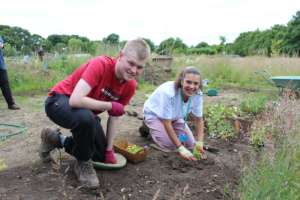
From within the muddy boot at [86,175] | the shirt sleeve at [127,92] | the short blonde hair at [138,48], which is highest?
the short blonde hair at [138,48]

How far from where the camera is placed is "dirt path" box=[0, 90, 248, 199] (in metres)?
1.73

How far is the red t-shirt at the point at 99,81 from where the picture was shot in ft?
5.92

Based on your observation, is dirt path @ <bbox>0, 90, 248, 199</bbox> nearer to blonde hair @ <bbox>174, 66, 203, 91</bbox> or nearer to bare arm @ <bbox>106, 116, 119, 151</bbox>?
bare arm @ <bbox>106, 116, 119, 151</bbox>

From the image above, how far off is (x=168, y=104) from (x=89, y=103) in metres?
1.18

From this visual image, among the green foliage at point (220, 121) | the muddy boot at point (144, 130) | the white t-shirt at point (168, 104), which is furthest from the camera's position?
the green foliage at point (220, 121)

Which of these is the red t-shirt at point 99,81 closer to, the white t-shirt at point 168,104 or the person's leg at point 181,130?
the white t-shirt at point 168,104

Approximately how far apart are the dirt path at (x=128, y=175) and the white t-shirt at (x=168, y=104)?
0.51 metres

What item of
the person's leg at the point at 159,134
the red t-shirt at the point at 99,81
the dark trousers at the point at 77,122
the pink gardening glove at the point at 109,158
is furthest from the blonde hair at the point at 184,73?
the dark trousers at the point at 77,122

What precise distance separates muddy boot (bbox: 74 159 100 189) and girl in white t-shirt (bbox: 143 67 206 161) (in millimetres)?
1109

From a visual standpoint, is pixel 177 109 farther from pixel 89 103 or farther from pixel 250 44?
pixel 250 44

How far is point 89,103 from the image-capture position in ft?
5.61

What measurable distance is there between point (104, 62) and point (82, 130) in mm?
667

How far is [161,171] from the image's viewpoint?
2236 millimetres

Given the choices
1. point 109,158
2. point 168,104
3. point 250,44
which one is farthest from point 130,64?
point 250,44
